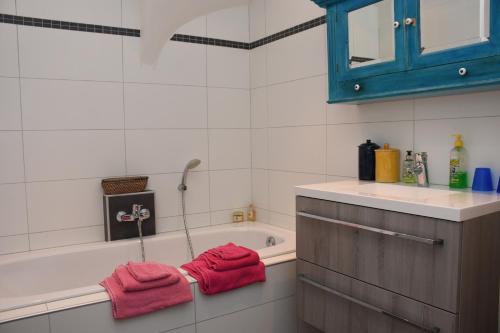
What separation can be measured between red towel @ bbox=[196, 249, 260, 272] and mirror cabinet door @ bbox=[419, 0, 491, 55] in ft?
3.88

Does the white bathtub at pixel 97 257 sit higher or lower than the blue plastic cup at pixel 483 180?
lower

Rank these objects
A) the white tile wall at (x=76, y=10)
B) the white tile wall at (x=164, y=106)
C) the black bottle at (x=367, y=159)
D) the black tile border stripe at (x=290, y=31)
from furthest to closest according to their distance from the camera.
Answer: the white tile wall at (x=164, y=106) < the black tile border stripe at (x=290, y=31) < the white tile wall at (x=76, y=10) < the black bottle at (x=367, y=159)

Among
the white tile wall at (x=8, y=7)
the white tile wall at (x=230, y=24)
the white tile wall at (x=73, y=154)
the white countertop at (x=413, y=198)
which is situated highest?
the white tile wall at (x=230, y=24)

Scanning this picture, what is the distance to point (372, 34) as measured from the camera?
1864 millimetres

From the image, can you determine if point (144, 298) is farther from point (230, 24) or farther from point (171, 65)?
point (230, 24)

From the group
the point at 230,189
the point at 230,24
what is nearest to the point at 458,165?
the point at 230,189

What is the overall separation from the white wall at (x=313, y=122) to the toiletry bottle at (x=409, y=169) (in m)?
0.05

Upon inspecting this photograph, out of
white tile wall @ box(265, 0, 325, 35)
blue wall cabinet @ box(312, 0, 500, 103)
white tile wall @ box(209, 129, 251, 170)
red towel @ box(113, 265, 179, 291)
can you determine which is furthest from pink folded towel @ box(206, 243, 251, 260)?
white tile wall @ box(265, 0, 325, 35)

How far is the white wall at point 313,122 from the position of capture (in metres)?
1.74

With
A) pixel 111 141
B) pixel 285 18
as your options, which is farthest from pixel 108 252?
pixel 285 18

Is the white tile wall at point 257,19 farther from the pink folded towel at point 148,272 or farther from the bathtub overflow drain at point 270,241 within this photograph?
the pink folded towel at point 148,272

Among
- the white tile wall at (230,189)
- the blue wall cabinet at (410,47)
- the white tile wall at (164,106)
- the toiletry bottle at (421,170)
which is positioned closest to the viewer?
the blue wall cabinet at (410,47)

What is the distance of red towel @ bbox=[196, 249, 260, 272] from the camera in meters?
1.92

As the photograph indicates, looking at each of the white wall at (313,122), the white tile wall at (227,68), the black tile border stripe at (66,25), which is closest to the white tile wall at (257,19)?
the white wall at (313,122)
